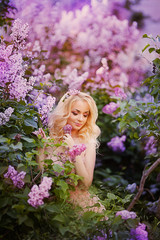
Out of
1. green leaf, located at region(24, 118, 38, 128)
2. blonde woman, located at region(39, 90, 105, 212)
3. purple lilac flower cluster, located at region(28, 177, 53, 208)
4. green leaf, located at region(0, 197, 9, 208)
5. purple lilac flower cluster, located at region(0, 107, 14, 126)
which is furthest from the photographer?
blonde woman, located at region(39, 90, 105, 212)

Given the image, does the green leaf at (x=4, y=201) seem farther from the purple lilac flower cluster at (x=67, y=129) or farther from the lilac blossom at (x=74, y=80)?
the lilac blossom at (x=74, y=80)

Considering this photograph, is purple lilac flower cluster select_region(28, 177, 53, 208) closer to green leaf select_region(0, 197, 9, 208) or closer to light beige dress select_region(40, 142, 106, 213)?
green leaf select_region(0, 197, 9, 208)

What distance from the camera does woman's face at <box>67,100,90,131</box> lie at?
Answer: 226cm

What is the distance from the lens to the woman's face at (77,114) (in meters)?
2.26

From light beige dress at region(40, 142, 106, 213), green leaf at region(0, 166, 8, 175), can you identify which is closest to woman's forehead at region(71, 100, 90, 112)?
light beige dress at region(40, 142, 106, 213)

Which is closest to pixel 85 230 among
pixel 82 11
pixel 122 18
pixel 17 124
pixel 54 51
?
pixel 17 124

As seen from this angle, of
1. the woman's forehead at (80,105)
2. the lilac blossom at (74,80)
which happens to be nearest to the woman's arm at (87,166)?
the woman's forehead at (80,105)

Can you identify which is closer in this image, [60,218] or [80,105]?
[60,218]

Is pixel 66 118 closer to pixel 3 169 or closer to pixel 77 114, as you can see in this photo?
pixel 77 114

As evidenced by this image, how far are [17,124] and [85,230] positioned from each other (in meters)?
0.82

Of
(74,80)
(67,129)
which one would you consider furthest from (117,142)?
(67,129)

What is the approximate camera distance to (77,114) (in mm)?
2273

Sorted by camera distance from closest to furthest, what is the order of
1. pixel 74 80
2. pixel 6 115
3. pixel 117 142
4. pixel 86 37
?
pixel 6 115 < pixel 74 80 < pixel 117 142 < pixel 86 37

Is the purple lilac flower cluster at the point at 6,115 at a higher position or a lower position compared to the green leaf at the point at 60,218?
higher
